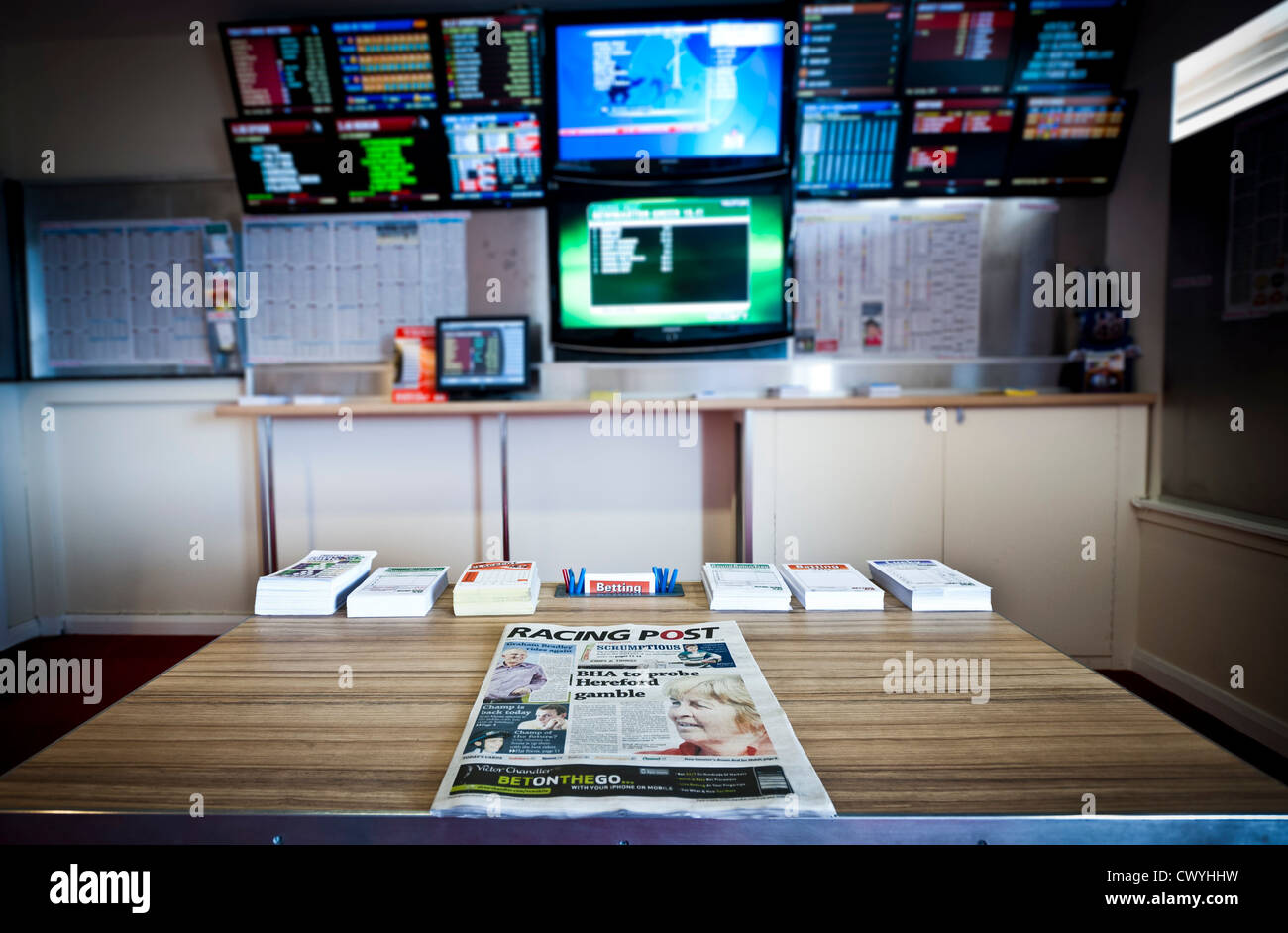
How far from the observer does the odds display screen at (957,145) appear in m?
2.76

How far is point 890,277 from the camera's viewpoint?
9.65 ft

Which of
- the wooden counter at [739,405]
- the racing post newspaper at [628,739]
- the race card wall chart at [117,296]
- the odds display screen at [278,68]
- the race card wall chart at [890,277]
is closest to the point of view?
the racing post newspaper at [628,739]

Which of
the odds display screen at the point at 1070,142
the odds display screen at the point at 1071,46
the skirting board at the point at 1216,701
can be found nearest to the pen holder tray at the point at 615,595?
the skirting board at the point at 1216,701

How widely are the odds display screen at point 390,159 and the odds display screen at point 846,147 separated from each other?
1.48m

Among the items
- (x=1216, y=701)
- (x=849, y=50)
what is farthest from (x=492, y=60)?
(x=1216, y=701)

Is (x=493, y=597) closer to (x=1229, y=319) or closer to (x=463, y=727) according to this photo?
(x=463, y=727)

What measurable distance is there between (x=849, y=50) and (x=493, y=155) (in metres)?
1.45

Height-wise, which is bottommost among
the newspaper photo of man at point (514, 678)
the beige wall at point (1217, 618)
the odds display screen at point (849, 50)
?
the beige wall at point (1217, 618)

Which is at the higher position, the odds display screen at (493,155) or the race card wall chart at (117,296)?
the odds display screen at (493,155)

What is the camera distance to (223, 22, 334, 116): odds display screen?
279 centimetres

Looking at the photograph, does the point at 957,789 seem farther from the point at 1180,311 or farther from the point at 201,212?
the point at 201,212

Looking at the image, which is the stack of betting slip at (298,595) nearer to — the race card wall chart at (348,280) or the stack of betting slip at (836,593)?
the stack of betting slip at (836,593)

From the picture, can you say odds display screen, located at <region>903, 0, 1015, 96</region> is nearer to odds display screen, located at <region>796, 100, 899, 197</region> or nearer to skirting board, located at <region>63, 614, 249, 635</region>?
odds display screen, located at <region>796, 100, 899, 197</region>

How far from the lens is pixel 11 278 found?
3000 mm
